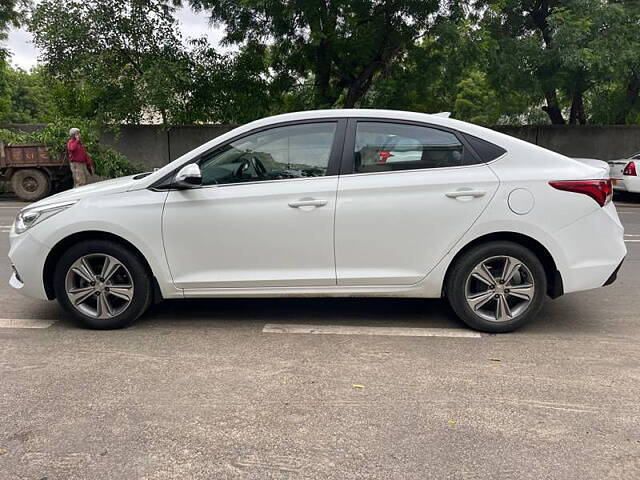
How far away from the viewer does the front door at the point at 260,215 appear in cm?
403

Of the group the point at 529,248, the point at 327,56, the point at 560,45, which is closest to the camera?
the point at 529,248

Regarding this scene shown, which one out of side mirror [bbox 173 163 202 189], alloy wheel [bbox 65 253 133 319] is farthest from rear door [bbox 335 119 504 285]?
alloy wheel [bbox 65 253 133 319]

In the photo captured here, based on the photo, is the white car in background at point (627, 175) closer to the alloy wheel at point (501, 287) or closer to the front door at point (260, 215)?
the alloy wheel at point (501, 287)

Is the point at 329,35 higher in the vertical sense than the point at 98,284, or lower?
higher

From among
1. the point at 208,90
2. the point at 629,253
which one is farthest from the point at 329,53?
the point at 629,253

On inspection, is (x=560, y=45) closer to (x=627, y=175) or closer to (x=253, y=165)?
(x=627, y=175)

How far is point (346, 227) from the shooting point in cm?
400

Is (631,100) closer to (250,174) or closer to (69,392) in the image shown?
(250,174)

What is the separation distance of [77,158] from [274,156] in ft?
33.2

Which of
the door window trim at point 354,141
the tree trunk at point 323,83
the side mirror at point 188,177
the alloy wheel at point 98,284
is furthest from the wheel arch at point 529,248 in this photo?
the tree trunk at point 323,83

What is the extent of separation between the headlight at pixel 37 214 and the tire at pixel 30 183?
10342 millimetres

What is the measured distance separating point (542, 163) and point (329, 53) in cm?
1273

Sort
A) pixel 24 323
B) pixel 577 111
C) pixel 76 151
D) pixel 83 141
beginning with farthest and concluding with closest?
pixel 577 111, pixel 83 141, pixel 76 151, pixel 24 323

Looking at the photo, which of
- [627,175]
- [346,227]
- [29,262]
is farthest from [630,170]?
[29,262]
